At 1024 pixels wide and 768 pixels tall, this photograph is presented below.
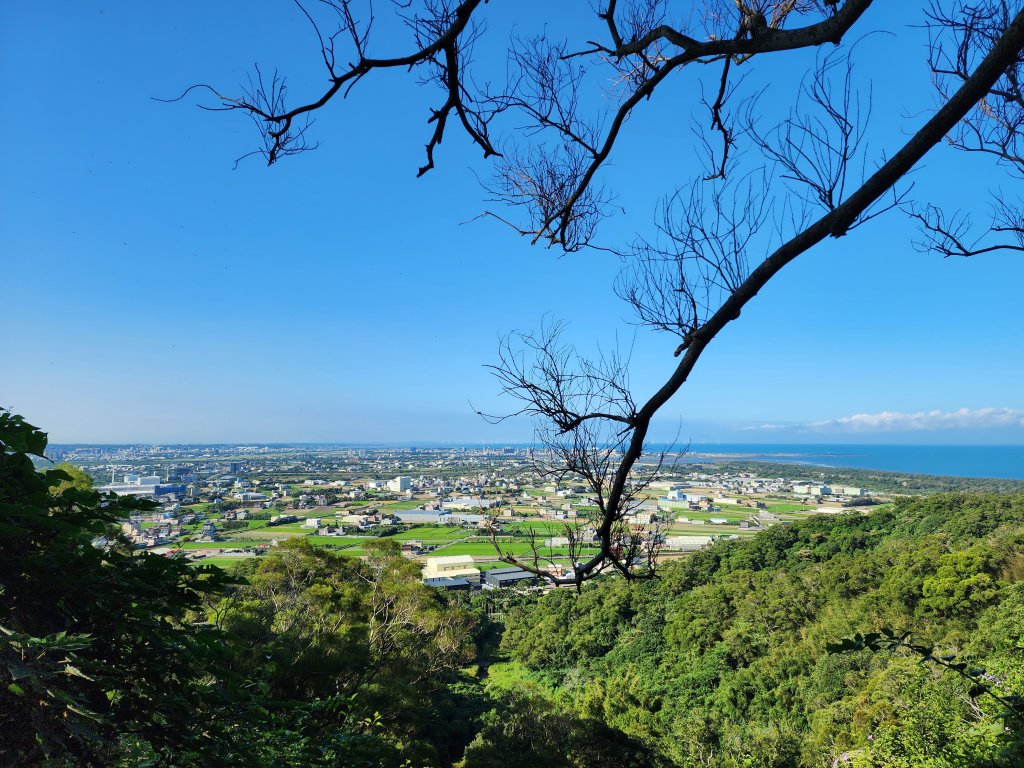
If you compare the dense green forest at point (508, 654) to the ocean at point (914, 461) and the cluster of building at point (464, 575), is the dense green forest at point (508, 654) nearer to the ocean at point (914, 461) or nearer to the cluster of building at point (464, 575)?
the cluster of building at point (464, 575)

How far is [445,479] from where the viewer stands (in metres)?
49.7

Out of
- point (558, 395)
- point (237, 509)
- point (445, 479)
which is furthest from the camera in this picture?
point (445, 479)

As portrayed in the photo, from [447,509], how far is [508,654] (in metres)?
22.1

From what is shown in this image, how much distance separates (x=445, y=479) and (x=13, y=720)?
49.5 m

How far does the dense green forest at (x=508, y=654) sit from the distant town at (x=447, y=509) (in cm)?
40

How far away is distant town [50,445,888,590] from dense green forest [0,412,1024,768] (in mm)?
399

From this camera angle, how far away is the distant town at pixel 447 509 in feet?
6.75

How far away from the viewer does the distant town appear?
206cm

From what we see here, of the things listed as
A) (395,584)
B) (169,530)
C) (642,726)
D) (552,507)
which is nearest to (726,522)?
(642,726)

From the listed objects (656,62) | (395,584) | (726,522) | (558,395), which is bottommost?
(726,522)

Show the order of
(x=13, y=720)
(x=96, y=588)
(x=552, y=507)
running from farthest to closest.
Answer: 1. (x=552, y=507)
2. (x=96, y=588)
3. (x=13, y=720)

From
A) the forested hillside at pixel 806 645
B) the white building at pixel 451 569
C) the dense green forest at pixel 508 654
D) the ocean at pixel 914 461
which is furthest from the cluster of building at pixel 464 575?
the ocean at pixel 914 461

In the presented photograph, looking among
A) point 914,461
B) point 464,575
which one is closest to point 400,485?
point 464,575

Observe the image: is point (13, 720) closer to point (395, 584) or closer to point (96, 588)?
point (96, 588)
